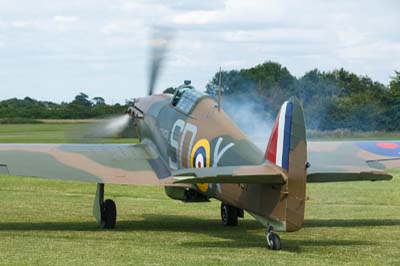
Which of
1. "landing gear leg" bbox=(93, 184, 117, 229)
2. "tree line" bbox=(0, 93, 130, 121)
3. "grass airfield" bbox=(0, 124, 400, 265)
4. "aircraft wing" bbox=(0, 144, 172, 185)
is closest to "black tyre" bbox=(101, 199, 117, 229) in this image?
"landing gear leg" bbox=(93, 184, 117, 229)

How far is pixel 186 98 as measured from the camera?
14.4m

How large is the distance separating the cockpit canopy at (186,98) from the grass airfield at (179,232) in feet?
6.31

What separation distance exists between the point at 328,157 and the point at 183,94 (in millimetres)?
2855

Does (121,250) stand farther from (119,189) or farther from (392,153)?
(119,189)

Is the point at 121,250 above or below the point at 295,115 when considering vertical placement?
below

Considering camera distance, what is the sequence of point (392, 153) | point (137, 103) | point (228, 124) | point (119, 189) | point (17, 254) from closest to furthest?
point (17, 254) < point (228, 124) < point (392, 153) < point (137, 103) < point (119, 189)

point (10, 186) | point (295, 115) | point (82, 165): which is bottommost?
point (10, 186)

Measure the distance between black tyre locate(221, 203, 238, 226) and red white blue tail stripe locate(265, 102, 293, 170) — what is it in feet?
12.7

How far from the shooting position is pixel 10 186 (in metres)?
23.2

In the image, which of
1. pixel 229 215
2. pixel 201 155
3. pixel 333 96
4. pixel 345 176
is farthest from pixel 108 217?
pixel 333 96

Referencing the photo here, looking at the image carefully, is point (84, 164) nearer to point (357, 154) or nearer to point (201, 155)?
point (201, 155)

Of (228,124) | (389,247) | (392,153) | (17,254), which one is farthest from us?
(392,153)

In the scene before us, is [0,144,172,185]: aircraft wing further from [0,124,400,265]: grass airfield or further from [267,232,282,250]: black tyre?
[267,232,282,250]: black tyre

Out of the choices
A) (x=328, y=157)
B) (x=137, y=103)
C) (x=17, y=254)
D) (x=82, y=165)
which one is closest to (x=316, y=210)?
(x=328, y=157)
